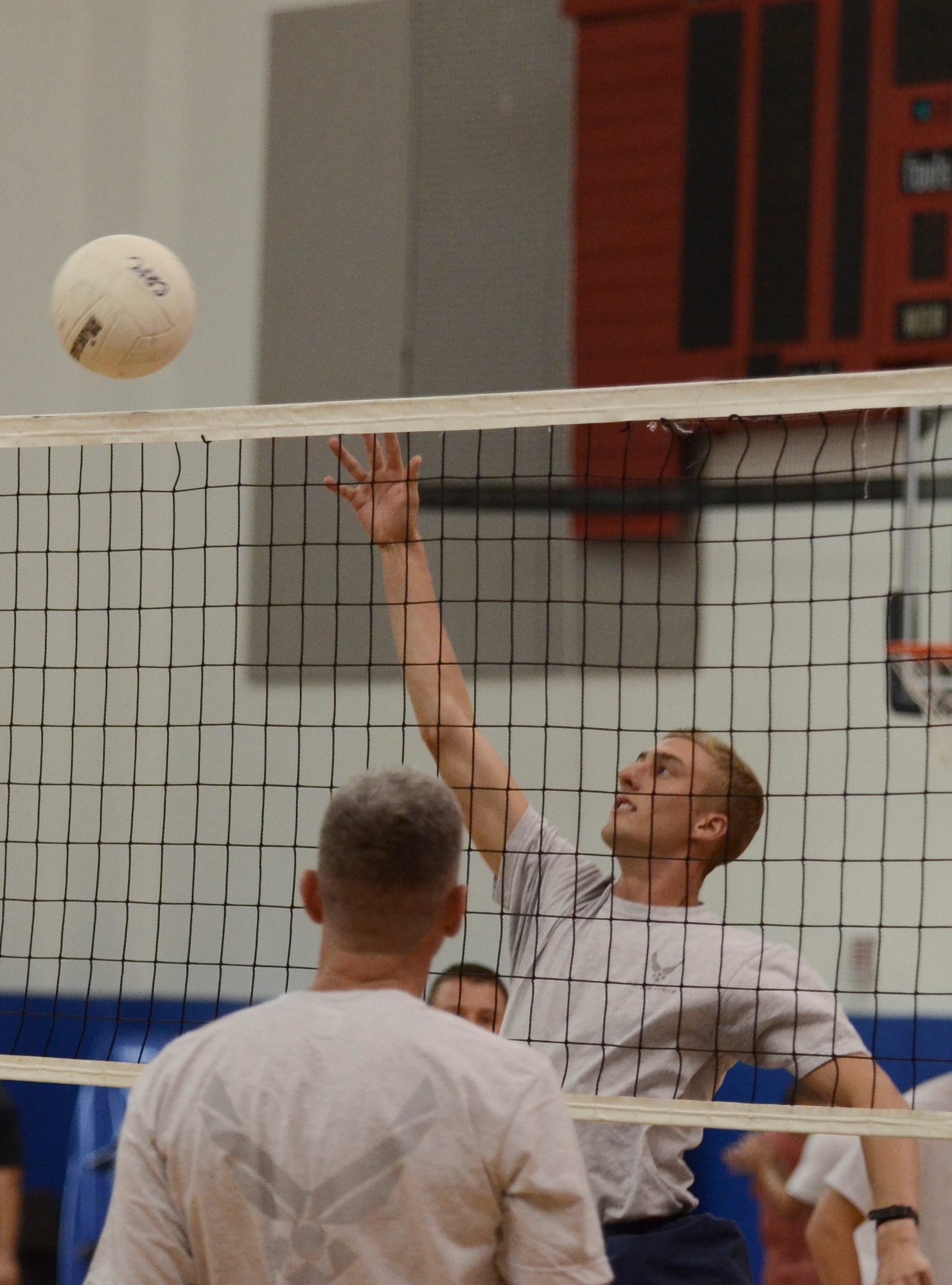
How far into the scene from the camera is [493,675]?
7.19m

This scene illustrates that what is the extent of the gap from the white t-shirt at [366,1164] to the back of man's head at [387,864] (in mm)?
114

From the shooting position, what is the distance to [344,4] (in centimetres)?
786

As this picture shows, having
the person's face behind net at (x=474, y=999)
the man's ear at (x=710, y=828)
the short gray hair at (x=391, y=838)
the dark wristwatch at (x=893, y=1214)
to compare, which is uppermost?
the short gray hair at (x=391, y=838)

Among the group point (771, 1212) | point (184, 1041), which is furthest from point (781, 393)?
point (771, 1212)

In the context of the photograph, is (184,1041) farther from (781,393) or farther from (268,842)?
(268,842)

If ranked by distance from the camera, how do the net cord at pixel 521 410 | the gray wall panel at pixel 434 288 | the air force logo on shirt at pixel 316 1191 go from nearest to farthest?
the air force logo on shirt at pixel 316 1191 → the net cord at pixel 521 410 → the gray wall panel at pixel 434 288

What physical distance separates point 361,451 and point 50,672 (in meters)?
1.96

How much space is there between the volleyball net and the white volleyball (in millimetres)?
1916

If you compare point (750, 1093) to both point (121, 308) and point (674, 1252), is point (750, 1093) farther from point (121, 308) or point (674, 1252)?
point (121, 308)

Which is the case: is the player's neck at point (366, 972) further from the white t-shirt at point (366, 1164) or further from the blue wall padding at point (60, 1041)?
the blue wall padding at point (60, 1041)

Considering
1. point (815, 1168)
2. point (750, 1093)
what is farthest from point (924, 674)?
point (750, 1093)

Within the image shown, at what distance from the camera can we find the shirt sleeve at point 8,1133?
203 inches

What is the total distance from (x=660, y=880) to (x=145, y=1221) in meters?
1.81

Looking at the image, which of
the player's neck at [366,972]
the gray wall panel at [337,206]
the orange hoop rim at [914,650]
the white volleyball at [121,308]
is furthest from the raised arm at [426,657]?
the gray wall panel at [337,206]
